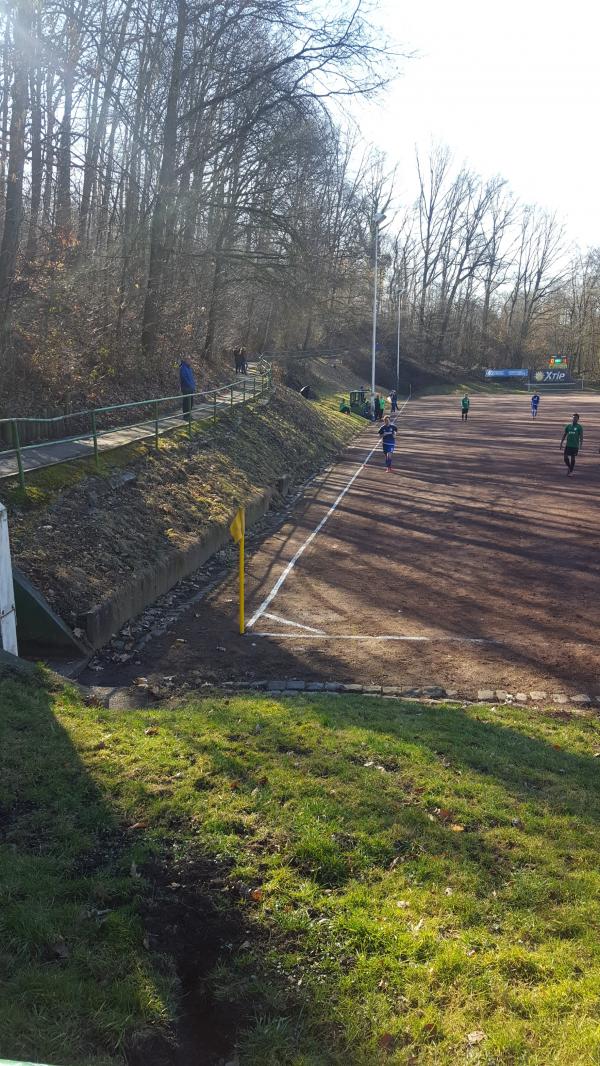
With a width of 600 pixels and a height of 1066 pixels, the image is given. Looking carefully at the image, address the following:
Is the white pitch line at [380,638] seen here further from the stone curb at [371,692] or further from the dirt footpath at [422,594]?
the stone curb at [371,692]

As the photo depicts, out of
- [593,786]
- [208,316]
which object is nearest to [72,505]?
[593,786]

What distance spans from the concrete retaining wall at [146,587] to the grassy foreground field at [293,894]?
3.31m

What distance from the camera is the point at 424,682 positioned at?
9.49m

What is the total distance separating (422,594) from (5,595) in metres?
7.87

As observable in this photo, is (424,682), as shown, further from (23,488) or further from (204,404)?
(204,404)

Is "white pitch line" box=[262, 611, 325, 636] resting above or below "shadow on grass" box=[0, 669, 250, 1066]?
below

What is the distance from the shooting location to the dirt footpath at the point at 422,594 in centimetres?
1001

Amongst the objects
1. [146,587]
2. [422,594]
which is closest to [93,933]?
[146,587]

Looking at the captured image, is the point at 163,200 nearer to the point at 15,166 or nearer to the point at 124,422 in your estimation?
the point at 15,166

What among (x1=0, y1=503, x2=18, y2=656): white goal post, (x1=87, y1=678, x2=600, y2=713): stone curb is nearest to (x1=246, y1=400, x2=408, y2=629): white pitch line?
(x1=87, y1=678, x2=600, y2=713): stone curb

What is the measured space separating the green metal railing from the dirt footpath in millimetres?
4003

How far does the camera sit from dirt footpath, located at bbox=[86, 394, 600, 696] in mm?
10008

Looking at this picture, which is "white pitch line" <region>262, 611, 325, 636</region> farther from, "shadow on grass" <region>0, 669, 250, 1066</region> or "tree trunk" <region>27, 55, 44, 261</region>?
"tree trunk" <region>27, 55, 44, 261</region>

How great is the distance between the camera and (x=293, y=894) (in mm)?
4484
